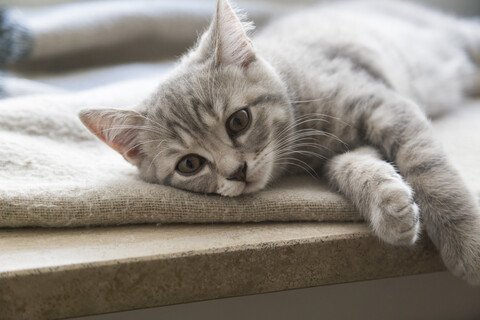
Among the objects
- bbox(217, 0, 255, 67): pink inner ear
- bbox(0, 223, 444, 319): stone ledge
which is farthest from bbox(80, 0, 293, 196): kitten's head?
bbox(0, 223, 444, 319): stone ledge

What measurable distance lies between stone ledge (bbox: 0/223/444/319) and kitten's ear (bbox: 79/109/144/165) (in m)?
0.26

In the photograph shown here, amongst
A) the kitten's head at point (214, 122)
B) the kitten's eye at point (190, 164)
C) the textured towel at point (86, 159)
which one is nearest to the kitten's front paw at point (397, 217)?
the textured towel at point (86, 159)

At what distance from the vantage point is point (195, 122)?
3.80 feet

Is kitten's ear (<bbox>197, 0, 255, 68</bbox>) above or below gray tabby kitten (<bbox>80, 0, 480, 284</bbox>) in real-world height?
above

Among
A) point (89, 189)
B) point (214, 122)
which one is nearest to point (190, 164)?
point (214, 122)

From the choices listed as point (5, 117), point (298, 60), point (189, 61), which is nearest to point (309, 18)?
point (298, 60)

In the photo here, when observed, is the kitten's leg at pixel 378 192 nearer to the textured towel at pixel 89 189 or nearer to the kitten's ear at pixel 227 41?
the textured towel at pixel 89 189

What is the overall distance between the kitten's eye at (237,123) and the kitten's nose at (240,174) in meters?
0.10

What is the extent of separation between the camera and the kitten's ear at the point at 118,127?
120 cm

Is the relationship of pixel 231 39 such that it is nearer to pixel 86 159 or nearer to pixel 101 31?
pixel 86 159

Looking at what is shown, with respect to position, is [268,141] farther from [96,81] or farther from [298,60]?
[96,81]

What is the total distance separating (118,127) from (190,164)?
22 cm

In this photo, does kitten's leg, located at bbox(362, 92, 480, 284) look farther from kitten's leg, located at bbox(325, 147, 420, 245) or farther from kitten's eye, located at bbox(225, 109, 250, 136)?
kitten's eye, located at bbox(225, 109, 250, 136)

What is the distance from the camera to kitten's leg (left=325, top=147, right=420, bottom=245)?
38.4 inches
